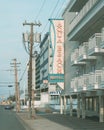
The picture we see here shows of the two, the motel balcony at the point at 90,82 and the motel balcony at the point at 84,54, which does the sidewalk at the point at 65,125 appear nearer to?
the motel balcony at the point at 90,82

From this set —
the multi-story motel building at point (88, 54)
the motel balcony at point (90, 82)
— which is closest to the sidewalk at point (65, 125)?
the multi-story motel building at point (88, 54)

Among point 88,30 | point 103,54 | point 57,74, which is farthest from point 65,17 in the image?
point 103,54

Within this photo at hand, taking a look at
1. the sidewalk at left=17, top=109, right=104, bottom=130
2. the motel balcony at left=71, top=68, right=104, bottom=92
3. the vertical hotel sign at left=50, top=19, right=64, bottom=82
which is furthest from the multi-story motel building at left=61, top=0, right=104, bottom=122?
the sidewalk at left=17, top=109, right=104, bottom=130

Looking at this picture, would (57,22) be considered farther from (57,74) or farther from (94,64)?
(94,64)

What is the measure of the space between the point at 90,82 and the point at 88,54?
2588mm

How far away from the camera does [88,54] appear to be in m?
37.1

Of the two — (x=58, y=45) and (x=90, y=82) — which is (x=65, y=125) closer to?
(x=90, y=82)

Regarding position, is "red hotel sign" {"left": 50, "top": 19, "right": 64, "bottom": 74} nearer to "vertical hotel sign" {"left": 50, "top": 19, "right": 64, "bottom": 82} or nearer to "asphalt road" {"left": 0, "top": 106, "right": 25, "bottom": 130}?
"vertical hotel sign" {"left": 50, "top": 19, "right": 64, "bottom": 82}

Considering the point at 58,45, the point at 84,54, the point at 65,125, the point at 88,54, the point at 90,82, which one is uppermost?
the point at 58,45

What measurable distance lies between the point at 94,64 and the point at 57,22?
1440 cm

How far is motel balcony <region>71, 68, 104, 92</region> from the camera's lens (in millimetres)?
33244

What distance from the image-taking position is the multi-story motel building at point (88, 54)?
3409 cm

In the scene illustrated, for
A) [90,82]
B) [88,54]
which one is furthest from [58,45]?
[90,82]

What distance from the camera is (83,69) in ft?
156
